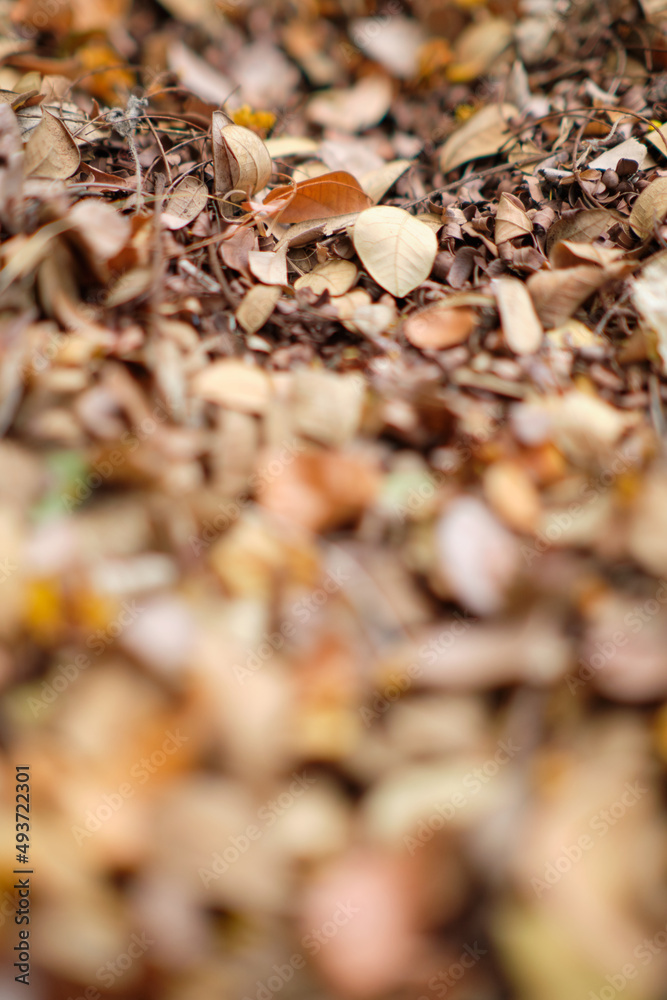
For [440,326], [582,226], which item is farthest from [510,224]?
[440,326]

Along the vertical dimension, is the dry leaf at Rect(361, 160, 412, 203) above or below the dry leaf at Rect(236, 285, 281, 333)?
above

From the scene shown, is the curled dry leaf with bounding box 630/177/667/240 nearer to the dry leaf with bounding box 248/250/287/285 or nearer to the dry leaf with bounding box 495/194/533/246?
the dry leaf with bounding box 495/194/533/246

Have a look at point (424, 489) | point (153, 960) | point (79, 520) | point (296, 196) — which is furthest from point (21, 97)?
point (153, 960)

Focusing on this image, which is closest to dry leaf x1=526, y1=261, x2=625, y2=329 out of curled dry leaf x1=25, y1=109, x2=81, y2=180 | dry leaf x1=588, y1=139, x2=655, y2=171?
dry leaf x1=588, y1=139, x2=655, y2=171

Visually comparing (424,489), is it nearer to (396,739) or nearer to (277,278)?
(396,739)

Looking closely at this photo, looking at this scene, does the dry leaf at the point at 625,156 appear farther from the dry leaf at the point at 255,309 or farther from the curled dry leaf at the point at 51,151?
the curled dry leaf at the point at 51,151

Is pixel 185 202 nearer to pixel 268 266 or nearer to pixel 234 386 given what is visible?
pixel 268 266
